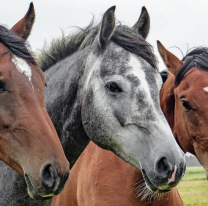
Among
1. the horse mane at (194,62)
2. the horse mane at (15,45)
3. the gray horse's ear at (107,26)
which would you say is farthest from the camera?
the horse mane at (194,62)

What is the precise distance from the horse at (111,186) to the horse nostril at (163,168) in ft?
3.75

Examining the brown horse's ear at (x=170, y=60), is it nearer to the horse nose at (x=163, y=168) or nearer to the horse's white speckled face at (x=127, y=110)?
the horse's white speckled face at (x=127, y=110)

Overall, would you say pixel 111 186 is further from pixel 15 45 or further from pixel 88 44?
pixel 15 45

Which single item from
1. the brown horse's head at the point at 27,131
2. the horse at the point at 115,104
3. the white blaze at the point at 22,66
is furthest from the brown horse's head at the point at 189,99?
the white blaze at the point at 22,66

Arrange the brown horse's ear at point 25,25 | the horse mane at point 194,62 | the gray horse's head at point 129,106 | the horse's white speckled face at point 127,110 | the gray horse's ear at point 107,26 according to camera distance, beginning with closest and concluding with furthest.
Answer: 1. the gray horse's head at point 129,106
2. the horse's white speckled face at point 127,110
3. the brown horse's ear at point 25,25
4. the gray horse's ear at point 107,26
5. the horse mane at point 194,62

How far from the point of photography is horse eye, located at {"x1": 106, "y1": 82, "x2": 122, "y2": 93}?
4.27 meters

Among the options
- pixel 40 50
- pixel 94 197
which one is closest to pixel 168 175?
pixel 94 197

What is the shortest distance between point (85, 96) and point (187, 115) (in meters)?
1.81

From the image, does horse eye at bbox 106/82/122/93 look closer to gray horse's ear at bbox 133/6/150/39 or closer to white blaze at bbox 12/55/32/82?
white blaze at bbox 12/55/32/82

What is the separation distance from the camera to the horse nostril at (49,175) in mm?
3070

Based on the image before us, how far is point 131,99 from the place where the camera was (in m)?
A: 4.14

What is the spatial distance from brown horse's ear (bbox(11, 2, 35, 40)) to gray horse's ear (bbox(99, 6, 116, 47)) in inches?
32.3

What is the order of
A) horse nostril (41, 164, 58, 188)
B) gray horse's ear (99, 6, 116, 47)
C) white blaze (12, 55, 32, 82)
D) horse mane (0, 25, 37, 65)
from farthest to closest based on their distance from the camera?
gray horse's ear (99, 6, 116, 47)
horse mane (0, 25, 37, 65)
white blaze (12, 55, 32, 82)
horse nostril (41, 164, 58, 188)

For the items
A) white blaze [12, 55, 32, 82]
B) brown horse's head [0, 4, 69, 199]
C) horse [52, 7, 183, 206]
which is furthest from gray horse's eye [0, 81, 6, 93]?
horse [52, 7, 183, 206]
